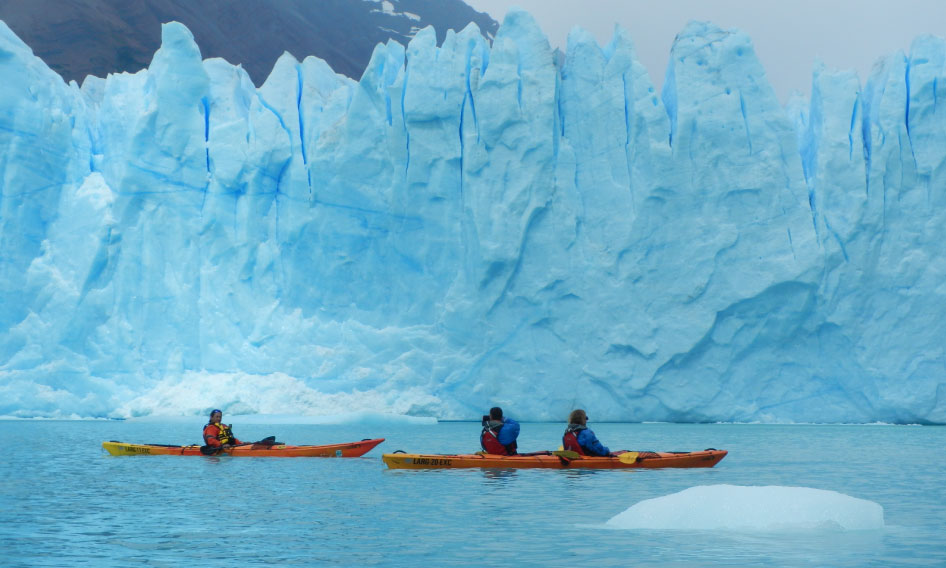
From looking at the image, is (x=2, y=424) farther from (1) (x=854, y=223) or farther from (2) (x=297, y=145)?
(1) (x=854, y=223)

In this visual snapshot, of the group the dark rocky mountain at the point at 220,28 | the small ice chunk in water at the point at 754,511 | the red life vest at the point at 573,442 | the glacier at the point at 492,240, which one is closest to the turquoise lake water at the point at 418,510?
the small ice chunk in water at the point at 754,511

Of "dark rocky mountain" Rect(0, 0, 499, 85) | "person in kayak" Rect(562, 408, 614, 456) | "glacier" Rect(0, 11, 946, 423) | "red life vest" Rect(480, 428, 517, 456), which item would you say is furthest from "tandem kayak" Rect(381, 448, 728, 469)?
"dark rocky mountain" Rect(0, 0, 499, 85)

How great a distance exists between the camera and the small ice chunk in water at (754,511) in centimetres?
688

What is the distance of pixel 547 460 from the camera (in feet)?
38.1

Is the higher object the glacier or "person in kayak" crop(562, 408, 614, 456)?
the glacier

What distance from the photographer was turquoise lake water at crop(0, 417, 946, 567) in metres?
6.25

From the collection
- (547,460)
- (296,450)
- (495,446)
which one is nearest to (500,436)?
(495,446)

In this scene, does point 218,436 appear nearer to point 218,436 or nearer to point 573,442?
point 218,436

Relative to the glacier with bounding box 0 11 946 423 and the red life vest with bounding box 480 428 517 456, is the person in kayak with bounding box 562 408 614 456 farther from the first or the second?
the glacier with bounding box 0 11 946 423

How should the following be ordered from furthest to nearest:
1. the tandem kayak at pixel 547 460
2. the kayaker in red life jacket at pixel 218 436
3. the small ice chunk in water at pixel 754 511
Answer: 1. the kayaker in red life jacket at pixel 218 436
2. the tandem kayak at pixel 547 460
3. the small ice chunk in water at pixel 754 511

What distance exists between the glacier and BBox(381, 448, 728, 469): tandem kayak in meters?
8.67

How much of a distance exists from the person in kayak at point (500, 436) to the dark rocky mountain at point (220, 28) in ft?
72.1

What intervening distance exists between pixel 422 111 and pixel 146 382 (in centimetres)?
779

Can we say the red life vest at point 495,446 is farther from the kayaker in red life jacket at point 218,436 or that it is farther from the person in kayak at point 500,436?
the kayaker in red life jacket at point 218,436
